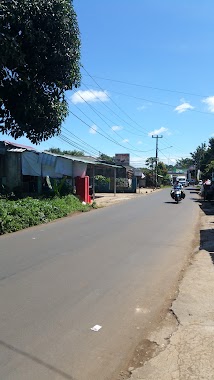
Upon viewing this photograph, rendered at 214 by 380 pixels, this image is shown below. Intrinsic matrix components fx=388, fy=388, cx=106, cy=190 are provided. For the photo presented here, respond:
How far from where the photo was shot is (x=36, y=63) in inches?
719

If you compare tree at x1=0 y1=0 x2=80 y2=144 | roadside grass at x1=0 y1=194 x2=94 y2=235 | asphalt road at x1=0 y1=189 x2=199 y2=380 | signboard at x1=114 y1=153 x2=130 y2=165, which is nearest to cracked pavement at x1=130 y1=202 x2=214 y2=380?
asphalt road at x1=0 y1=189 x2=199 y2=380

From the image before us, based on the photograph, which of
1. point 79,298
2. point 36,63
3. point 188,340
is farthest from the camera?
point 36,63

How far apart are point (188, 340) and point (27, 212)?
11.8 m

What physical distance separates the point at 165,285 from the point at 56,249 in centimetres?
388

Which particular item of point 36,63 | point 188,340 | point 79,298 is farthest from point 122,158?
point 188,340

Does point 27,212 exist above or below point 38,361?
above

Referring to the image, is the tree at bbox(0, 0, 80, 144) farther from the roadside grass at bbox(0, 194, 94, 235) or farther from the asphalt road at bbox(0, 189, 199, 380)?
the asphalt road at bbox(0, 189, 199, 380)

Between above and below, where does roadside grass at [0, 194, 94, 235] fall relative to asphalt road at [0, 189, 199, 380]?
above

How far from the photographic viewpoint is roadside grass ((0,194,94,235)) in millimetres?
13911

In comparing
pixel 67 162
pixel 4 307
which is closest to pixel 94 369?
pixel 4 307

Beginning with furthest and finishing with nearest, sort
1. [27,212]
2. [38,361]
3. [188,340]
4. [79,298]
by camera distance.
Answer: [27,212] < [79,298] < [188,340] < [38,361]

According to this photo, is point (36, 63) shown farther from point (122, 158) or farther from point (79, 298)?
point (122, 158)

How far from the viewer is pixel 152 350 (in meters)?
4.35

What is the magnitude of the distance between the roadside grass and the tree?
4.09 metres
